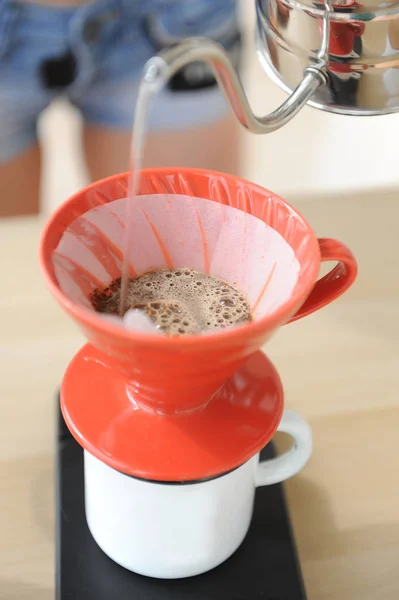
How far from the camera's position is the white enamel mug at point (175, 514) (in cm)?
46

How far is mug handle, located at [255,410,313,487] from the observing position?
52cm

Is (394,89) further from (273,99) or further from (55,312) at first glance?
(273,99)

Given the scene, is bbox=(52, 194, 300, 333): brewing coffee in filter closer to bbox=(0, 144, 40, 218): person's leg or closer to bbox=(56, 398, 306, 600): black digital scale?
bbox=(56, 398, 306, 600): black digital scale

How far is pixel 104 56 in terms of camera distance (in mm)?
946

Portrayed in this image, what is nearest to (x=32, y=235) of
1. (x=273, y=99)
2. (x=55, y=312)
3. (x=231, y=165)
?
(x=55, y=312)

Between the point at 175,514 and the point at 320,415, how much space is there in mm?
206

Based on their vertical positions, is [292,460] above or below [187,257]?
below

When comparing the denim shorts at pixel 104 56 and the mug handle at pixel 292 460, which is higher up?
the denim shorts at pixel 104 56

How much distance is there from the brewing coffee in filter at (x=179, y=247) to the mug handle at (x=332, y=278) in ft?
0.08

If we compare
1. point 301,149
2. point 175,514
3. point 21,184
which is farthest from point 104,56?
point 301,149

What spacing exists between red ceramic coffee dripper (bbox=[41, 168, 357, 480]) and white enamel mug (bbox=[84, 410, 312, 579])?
40mm

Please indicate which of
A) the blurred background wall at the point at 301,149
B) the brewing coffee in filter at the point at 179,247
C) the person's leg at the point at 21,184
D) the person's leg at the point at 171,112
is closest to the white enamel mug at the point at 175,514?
the brewing coffee in filter at the point at 179,247

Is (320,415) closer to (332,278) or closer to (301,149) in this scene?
(332,278)

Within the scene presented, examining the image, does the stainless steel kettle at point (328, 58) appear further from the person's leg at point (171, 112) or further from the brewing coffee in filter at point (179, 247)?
the person's leg at point (171, 112)
